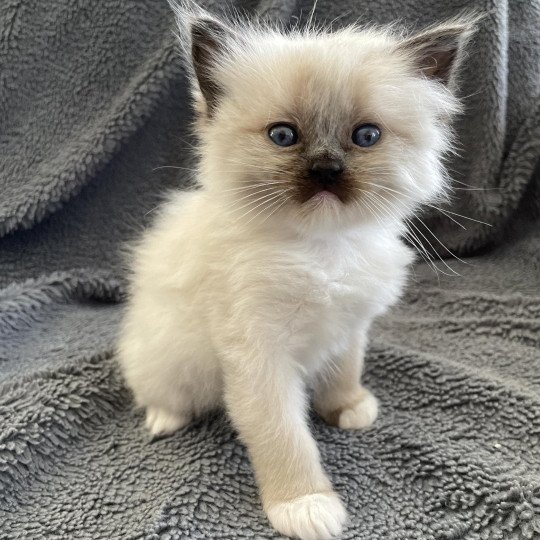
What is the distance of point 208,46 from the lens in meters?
0.95

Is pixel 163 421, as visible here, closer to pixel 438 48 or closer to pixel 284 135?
pixel 284 135

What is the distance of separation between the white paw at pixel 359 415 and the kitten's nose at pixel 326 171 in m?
0.48

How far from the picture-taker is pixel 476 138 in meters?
1.56

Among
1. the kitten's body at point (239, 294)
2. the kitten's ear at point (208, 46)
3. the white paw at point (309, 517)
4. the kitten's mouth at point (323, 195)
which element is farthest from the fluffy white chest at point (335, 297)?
the kitten's ear at point (208, 46)

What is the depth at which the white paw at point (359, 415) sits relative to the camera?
44.3 inches

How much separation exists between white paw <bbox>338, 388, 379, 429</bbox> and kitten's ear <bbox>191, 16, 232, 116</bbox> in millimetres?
600

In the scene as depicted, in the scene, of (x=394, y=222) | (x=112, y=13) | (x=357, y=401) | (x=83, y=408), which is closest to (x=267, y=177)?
(x=394, y=222)

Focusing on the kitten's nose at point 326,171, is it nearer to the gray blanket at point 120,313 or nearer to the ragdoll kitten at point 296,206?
the ragdoll kitten at point 296,206

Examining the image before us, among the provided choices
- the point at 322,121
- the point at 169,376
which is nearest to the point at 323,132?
the point at 322,121

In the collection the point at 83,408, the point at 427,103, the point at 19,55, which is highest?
the point at 427,103

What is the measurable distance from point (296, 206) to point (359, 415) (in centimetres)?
46

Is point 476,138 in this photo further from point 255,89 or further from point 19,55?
point 19,55

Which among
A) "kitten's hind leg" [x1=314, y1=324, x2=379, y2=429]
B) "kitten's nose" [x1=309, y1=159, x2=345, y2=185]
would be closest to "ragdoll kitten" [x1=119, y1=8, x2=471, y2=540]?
"kitten's nose" [x1=309, y1=159, x2=345, y2=185]

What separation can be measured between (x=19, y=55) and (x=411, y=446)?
1.27 m
